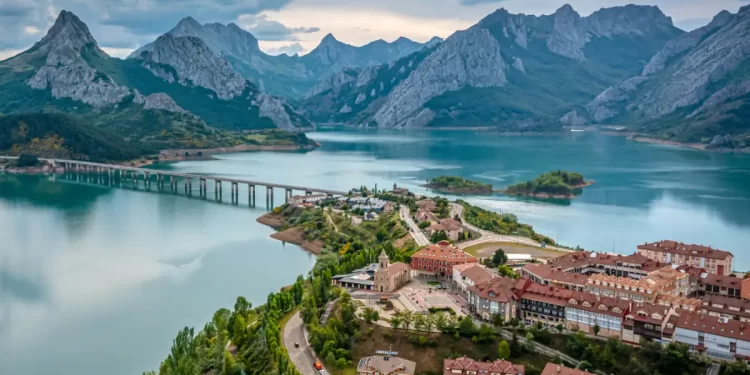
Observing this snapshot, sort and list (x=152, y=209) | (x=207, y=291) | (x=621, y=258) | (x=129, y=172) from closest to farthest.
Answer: (x=621, y=258), (x=207, y=291), (x=152, y=209), (x=129, y=172)

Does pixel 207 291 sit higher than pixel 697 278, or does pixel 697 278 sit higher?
pixel 697 278

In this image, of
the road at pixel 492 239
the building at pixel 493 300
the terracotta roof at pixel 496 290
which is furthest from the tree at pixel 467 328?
the road at pixel 492 239

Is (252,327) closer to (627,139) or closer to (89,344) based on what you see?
(89,344)

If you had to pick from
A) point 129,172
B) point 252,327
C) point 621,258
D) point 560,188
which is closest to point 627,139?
point 560,188

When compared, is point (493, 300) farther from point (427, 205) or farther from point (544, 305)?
point (427, 205)

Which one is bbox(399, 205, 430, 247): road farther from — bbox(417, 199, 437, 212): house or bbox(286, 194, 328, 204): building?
bbox(286, 194, 328, 204): building

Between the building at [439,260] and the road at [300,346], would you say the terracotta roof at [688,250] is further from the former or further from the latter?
the road at [300,346]

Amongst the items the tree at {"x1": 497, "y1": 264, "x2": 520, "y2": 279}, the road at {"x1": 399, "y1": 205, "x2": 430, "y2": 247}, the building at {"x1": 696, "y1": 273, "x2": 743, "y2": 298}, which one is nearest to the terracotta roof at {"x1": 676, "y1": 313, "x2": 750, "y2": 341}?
the building at {"x1": 696, "y1": 273, "x2": 743, "y2": 298}
